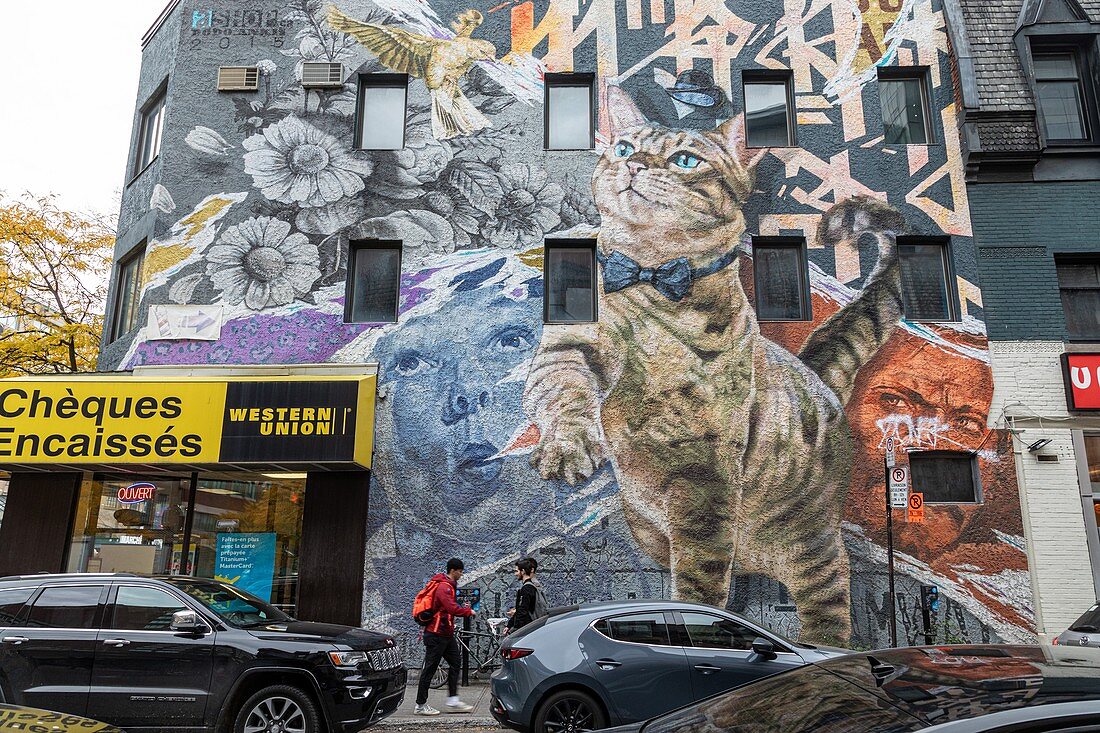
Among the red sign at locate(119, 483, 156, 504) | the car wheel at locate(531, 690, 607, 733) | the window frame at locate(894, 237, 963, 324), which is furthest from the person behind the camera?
the window frame at locate(894, 237, 963, 324)

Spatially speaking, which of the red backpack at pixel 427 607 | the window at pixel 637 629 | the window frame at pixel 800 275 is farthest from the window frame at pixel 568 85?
the window at pixel 637 629

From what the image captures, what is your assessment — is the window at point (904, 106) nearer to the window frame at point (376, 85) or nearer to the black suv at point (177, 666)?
the window frame at point (376, 85)

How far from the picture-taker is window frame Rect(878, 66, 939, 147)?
15.4 m

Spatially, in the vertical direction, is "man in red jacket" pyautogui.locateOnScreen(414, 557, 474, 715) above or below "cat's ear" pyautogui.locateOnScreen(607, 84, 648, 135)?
below

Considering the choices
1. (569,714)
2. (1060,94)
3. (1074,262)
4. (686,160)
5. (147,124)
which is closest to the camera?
(569,714)

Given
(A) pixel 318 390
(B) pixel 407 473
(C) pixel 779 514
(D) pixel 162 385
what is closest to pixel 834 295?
(C) pixel 779 514

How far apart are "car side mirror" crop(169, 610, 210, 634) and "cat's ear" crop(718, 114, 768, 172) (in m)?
12.1

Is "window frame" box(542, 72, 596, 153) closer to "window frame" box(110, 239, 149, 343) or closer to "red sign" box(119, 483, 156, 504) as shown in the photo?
"window frame" box(110, 239, 149, 343)

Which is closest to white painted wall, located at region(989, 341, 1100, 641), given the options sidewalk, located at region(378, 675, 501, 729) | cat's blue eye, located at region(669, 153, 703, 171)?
cat's blue eye, located at region(669, 153, 703, 171)

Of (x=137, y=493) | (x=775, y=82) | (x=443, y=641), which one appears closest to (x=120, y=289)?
(x=137, y=493)

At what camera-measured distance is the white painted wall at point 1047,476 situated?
13.1 metres

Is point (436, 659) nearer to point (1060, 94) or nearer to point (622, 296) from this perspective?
point (622, 296)

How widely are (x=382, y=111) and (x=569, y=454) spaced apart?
26.0ft

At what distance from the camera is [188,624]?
7.96 metres
